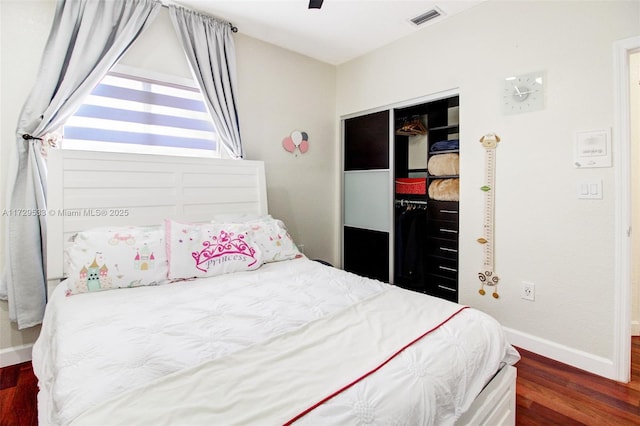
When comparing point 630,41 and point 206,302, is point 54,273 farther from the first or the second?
point 630,41

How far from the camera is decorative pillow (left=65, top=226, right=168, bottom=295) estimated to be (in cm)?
172

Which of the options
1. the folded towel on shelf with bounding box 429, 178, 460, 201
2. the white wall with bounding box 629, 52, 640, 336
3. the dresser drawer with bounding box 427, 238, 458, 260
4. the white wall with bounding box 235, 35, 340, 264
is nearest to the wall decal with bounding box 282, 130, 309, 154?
the white wall with bounding box 235, 35, 340, 264

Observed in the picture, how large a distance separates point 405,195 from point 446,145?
669mm

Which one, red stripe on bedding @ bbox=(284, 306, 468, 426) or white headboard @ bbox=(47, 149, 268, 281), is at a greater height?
white headboard @ bbox=(47, 149, 268, 281)

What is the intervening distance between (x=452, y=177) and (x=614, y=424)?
1874mm

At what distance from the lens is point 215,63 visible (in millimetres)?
2744

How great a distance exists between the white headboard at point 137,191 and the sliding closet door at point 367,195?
119 centimetres

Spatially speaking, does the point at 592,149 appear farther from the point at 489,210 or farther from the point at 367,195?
the point at 367,195

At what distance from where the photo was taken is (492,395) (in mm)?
1259

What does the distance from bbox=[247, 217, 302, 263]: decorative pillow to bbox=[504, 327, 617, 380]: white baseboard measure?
1793 mm

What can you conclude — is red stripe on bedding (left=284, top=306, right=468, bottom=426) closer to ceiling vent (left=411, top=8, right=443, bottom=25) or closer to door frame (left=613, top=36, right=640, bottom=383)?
door frame (left=613, top=36, right=640, bottom=383)

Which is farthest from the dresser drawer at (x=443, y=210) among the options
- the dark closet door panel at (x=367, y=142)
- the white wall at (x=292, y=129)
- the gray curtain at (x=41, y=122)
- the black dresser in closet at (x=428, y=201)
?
the gray curtain at (x=41, y=122)

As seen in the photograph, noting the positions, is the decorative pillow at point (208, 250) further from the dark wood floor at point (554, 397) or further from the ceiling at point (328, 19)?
the ceiling at point (328, 19)

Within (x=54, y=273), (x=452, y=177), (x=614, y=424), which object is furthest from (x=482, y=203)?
(x=54, y=273)
